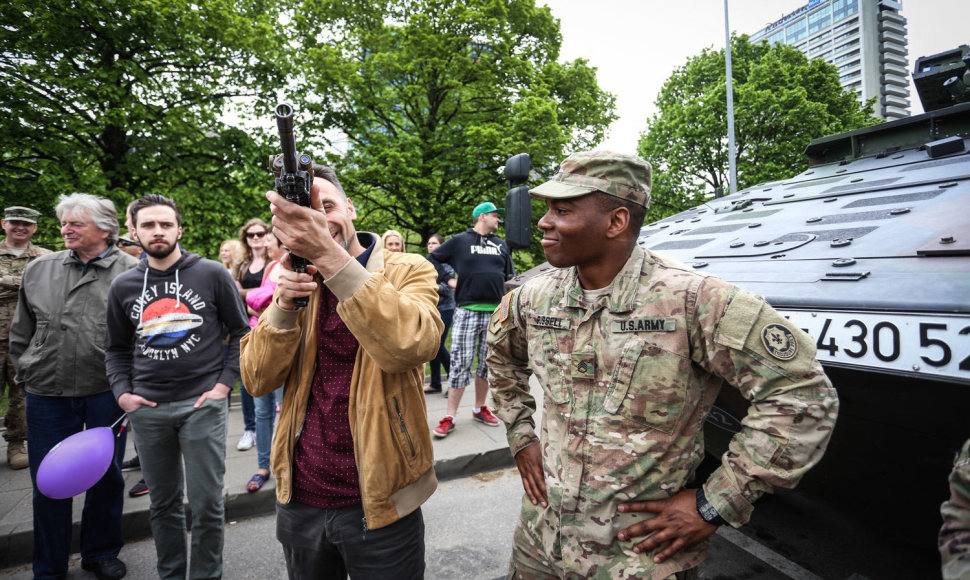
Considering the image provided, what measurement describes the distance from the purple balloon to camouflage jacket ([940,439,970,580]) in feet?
9.51

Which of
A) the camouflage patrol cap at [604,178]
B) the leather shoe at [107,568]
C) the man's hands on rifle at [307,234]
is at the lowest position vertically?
the leather shoe at [107,568]

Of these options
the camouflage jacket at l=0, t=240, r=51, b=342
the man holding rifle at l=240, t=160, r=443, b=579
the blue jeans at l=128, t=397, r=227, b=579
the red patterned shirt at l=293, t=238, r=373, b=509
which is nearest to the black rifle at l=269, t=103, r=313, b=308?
the man holding rifle at l=240, t=160, r=443, b=579

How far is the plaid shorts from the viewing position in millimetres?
4910

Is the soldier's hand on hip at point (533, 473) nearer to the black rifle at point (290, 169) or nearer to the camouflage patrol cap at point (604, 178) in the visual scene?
the camouflage patrol cap at point (604, 178)

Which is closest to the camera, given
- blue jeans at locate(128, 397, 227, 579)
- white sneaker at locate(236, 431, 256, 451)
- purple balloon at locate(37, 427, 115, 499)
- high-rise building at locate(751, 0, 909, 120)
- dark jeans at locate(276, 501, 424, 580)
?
dark jeans at locate(276, 501, 424, 580)

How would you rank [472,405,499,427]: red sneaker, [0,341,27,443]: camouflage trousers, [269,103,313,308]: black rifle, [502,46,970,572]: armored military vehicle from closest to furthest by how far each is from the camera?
1. [269,103,313,308]: black rifle
2. [502,46,970,572]: armored military vehicle
3. [0,341,27,443]: camouflage trousers
4. [472,405,499,427]: red sneaker

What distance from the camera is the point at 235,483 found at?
388 centimetres

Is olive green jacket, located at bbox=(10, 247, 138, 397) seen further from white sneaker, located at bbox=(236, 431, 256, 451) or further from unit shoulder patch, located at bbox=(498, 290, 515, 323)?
unit shoulder patch, located at bbox=(498, 290, 515, 323)

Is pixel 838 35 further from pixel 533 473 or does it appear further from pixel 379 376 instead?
pixel 379 376

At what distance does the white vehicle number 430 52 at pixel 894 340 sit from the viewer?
4.63 ft

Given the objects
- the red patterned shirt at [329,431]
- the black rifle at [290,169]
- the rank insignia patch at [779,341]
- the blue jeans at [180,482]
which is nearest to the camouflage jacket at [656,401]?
the rank insignia patch at [779,341]

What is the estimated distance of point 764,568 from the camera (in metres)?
2.94

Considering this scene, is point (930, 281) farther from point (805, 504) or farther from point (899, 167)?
point (805, 504)

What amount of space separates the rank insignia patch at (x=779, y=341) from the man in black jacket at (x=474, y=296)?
3.57 meters
